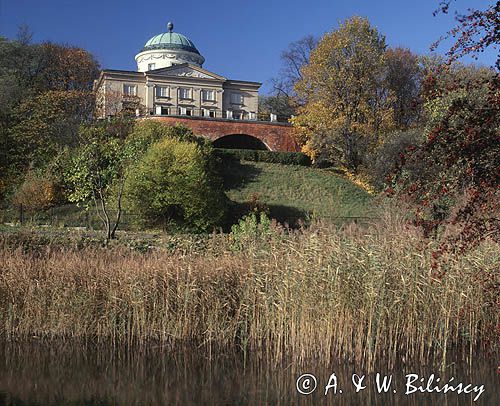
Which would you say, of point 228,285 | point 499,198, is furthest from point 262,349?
point 499,198

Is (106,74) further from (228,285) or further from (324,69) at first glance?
(228,285)

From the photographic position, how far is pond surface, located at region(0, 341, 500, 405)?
621 centimetres

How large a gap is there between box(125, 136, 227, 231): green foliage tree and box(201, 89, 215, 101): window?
27563mm

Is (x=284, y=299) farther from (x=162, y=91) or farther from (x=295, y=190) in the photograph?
(x=162, y=91)

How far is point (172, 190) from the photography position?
68.0 ft

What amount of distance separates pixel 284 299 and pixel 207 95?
141 ft

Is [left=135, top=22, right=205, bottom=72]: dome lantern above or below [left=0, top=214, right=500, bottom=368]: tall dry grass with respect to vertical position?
above

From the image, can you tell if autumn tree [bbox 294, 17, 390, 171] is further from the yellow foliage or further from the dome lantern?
the dome lantern

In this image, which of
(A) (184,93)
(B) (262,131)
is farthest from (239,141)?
(A) (184,93)

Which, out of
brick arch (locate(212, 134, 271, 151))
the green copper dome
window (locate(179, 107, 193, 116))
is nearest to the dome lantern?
the green copper dome

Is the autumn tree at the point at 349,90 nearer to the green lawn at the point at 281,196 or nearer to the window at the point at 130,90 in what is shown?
the green lawn at the point at 281,196

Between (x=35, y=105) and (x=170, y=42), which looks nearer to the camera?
(x=35, y=105)

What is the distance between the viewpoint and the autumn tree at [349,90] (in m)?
32.7

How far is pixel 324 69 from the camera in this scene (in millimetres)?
33719
